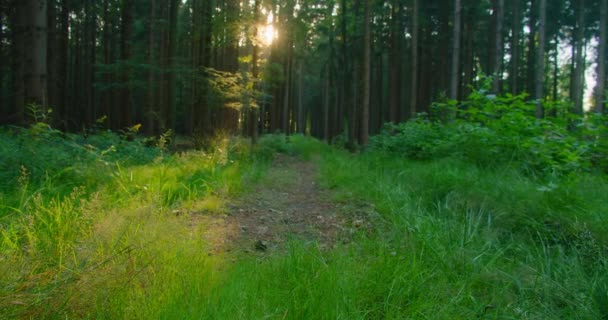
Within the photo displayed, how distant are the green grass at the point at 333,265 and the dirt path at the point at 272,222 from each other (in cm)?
29

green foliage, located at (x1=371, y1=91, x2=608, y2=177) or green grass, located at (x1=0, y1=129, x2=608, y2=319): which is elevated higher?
green foliage, located at (x1=371, y1=91, x2=608, y2=177)

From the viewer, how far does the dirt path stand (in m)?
3.42

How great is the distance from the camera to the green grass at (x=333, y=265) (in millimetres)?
1867

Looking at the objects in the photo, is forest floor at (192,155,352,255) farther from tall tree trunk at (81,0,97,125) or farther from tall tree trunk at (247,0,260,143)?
tall tree trunk at (81,0,97,125)

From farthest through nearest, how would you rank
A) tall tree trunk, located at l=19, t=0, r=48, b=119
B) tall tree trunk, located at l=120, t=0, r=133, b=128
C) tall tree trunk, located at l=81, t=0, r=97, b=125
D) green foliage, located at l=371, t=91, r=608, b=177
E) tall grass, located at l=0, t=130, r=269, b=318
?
tall tree trunk, located at l=81, t=0, r=97, b=125, tall tree trunk, located at l=120, t=0, r=133, b=128, tall tree trunk, located at l=19, t=0, r=48, b=119, green foliage, located at l=371, t=91, r=608, b=177, tall grass, located at l=0, t=130, r=269, b=318

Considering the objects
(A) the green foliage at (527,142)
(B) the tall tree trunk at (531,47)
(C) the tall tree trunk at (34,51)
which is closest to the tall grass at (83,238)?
(C) the tall tree trunk at (34,51)

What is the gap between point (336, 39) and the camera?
28094 millimetres

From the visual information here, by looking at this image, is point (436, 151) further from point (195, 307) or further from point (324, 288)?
point (195, 307)

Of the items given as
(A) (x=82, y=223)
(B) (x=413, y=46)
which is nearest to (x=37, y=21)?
(A) (x=82, y=223)

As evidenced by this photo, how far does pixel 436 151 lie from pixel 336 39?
2212 cm

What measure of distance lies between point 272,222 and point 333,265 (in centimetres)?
192

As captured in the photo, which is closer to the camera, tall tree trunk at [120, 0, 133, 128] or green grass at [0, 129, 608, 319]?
green grass at [0, 129, 608, 319]

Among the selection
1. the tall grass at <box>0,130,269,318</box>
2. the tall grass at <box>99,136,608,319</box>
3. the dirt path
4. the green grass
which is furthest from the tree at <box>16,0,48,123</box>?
the tall grass at <box>99,136,608,319</box>

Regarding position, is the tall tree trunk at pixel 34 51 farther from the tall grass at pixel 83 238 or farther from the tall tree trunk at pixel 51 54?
the tall tree trunk at pixel 51 54
